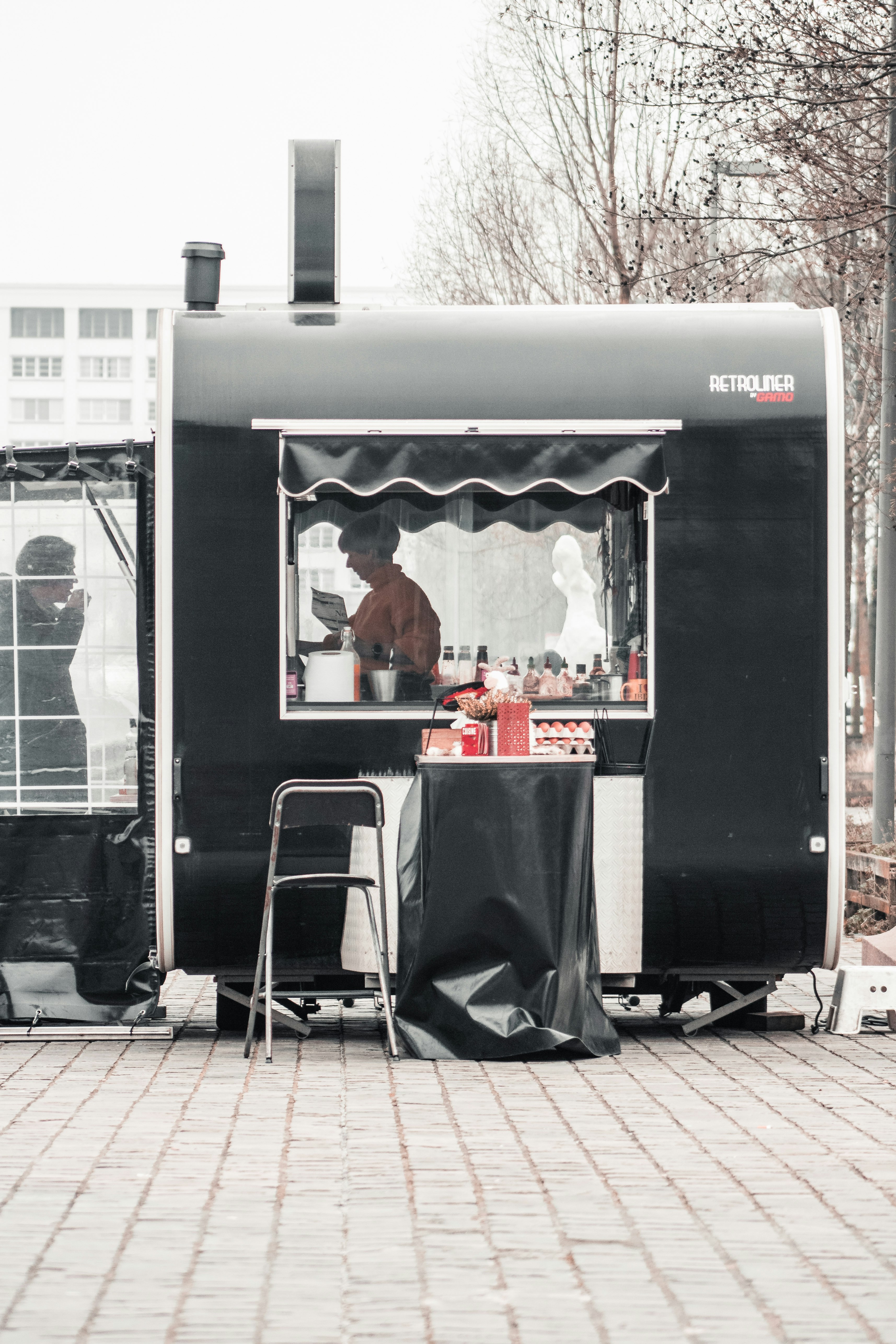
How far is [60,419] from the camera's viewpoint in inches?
4075

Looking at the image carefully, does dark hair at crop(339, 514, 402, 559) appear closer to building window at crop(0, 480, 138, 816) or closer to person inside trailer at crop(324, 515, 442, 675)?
person inside trailer at crop(324, 515, 442, 675)

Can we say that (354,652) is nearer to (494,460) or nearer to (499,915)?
(494,460)

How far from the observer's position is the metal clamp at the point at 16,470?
24.4 feet

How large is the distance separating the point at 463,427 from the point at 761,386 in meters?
1.29

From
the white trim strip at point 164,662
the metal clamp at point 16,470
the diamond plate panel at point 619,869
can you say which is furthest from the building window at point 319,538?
the diamond plate panel at point 619,869

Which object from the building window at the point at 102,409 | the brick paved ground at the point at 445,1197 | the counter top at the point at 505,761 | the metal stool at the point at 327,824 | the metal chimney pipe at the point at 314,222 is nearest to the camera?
the brick paved ground at the point at 445,1197

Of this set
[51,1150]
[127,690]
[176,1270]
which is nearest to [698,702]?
[127,690]

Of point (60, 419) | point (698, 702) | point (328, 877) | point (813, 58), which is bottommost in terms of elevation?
point (328, 877)

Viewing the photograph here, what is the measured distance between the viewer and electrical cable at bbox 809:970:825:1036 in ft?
25.0

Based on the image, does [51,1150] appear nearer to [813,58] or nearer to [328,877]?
[328,877]

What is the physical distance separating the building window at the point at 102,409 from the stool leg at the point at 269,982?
98986 mm

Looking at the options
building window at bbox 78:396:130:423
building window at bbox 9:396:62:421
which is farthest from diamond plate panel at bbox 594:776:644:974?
building window at bbox 9:396:62:421

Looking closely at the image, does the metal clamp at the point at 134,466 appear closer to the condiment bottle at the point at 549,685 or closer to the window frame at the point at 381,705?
the window frame at the point at 381,705

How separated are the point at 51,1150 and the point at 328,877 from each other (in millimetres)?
1699
